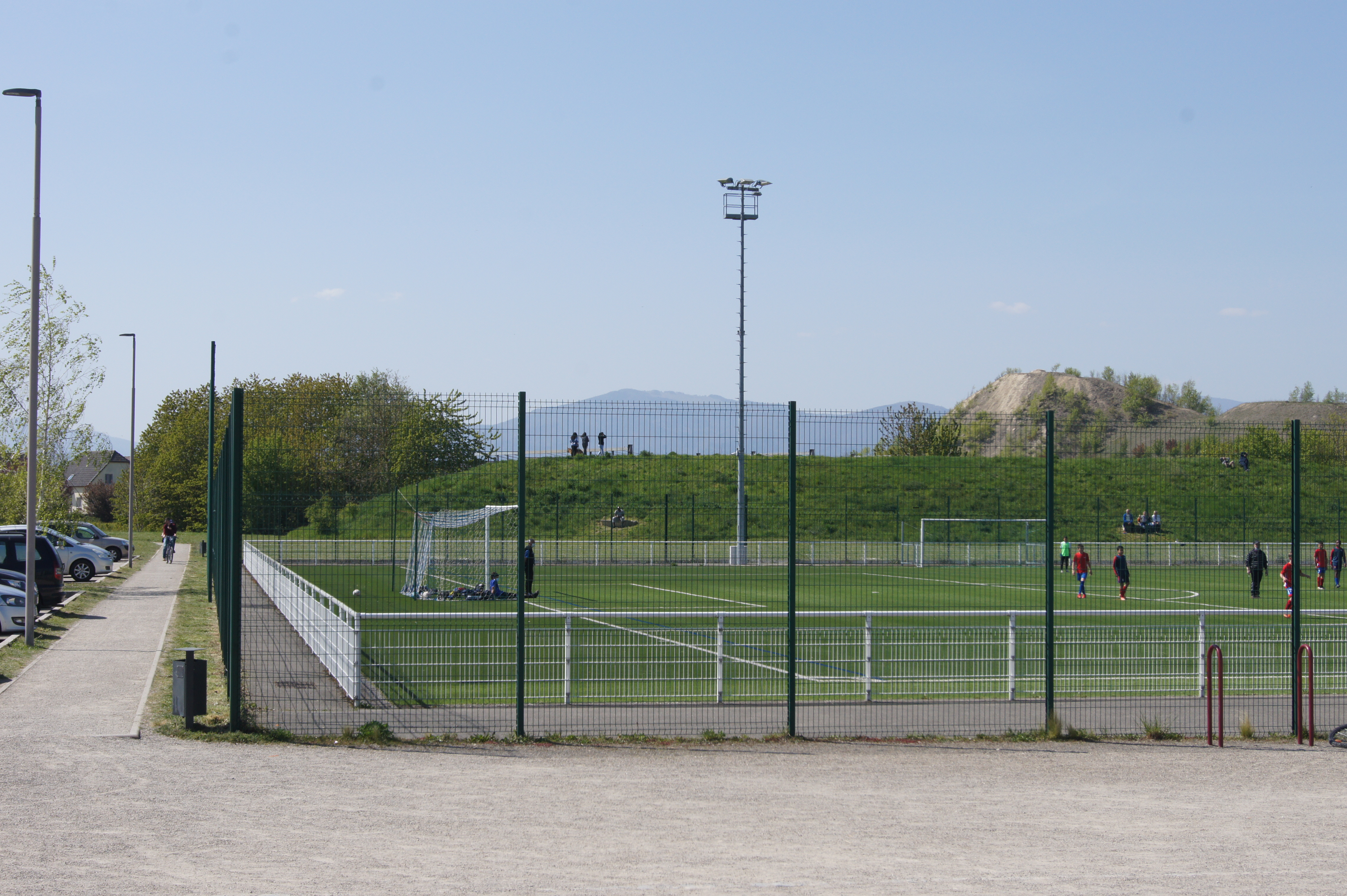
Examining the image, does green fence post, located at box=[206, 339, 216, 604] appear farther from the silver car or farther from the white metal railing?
the silver car

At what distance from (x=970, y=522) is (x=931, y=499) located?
7.03 ft

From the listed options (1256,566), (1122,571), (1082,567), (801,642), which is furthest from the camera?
(1082,567)

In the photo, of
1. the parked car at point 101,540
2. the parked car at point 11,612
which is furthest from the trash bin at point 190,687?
the parked car at point 101,540

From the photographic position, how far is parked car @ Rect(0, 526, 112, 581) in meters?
35.1

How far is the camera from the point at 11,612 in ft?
A: 67.9

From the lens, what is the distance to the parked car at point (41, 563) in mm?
24625

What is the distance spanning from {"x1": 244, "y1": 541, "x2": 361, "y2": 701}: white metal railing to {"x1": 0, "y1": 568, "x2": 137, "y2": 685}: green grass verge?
3096mm

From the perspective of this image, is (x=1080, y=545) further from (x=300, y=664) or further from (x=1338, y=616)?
(x=300, y=664)

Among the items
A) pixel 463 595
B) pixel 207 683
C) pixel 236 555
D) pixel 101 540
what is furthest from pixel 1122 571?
pixel 101 540

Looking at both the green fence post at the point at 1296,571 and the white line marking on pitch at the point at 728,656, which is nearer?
the green fence post at the point at 1296,571

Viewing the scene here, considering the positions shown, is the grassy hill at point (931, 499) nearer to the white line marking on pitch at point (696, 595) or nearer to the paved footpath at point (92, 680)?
the white line marking on pitch at point (696, 595)

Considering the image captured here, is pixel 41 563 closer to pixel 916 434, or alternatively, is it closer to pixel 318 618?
pixel 318 618

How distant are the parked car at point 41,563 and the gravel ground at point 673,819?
1542cm

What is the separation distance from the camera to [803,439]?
36.9ft
